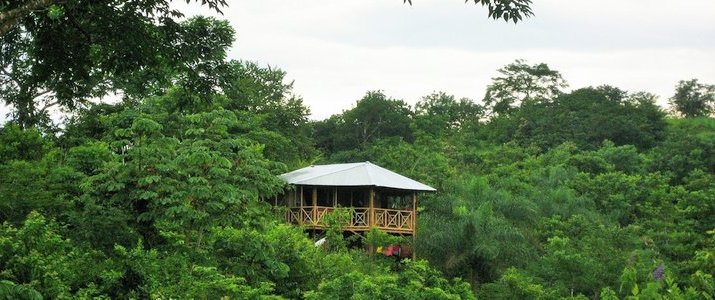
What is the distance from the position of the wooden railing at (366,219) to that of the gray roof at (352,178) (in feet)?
1.78

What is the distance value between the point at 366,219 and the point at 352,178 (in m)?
0.95

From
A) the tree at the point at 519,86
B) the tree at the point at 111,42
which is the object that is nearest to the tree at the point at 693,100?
the tree at the point at 519,86

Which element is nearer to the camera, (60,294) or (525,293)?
(60,294)

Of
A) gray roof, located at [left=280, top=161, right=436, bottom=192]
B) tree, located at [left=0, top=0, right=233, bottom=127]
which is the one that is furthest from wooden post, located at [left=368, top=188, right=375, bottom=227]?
tree, located at [left=0, top=0, right=233, bottom=127]

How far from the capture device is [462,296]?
53.6 ft

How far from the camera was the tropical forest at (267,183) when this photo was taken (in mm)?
8188

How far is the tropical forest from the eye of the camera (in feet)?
26.9

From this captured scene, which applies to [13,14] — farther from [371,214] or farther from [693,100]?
[693,100]

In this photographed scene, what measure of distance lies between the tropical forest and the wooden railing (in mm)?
325

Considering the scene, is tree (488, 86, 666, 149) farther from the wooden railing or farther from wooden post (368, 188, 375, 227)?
wooden post (368, 188, 375, 227)

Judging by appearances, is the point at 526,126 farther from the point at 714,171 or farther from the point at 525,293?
the point at 525,293

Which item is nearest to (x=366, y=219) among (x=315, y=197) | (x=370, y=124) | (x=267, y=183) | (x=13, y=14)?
(x=315, y=197)

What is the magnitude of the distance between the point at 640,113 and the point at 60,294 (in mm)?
28952

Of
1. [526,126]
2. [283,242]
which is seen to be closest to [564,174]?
[526,126]
